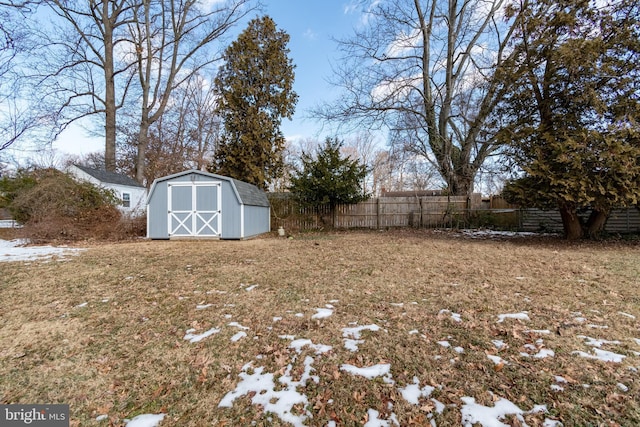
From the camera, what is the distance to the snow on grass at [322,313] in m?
3.40

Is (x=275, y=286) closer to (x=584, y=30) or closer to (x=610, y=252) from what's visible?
(x=610, y=252)

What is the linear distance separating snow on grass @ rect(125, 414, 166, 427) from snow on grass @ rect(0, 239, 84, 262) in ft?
23.7

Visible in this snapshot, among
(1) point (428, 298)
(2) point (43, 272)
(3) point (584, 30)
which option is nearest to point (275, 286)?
(1) point (428, 298)

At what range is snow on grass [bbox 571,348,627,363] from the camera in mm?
2424

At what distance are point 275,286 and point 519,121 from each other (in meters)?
8.71

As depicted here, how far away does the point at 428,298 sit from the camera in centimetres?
396

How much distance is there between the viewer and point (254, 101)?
551 inches

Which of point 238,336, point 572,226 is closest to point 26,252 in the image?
point 238,336

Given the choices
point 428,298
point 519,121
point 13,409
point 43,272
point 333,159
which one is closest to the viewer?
point 13,409

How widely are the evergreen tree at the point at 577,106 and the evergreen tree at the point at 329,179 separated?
624cm

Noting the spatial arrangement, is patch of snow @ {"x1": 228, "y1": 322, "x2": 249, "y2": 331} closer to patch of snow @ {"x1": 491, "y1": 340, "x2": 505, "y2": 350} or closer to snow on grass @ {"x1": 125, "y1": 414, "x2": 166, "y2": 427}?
snow on grass @ {"x1": 125, "y1": 414, "x2": 166, "y2": 427}

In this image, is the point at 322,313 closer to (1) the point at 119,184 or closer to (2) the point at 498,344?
(2) the point at 498,344

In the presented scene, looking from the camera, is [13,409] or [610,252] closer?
[13,409]

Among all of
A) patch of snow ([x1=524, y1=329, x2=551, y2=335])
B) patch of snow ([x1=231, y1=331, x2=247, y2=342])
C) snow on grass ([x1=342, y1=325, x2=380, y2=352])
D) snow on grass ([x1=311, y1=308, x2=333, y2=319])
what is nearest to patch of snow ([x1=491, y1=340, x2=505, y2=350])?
patch of snow ([x1=524, y1=329, x2=551, y2=335])
